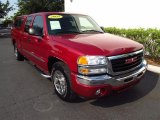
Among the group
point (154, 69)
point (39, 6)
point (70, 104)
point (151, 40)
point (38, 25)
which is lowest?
point (70, 104)

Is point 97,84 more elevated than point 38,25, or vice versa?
point 38,25

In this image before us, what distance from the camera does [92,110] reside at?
4.38 metres

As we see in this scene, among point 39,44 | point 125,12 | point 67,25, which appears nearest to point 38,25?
point 39,44

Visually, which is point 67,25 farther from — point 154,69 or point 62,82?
point 154,69

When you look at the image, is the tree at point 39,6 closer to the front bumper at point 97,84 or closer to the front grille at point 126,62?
the front grille at point 126,62

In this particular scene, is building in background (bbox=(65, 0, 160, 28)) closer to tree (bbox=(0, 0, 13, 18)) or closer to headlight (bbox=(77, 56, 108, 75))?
headlight (bbox=(77, 56, 108, 75))

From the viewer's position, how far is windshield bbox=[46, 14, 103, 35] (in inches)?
208

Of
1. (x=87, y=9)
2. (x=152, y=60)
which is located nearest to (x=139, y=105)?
(x=152, y=60)

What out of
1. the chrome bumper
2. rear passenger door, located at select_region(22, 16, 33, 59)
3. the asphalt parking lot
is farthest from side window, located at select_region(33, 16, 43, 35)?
the chrome bumper

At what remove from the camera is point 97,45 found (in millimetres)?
4266

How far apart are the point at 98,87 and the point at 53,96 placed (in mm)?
1494

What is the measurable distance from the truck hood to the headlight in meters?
0.09

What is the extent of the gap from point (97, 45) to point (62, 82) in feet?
3.55

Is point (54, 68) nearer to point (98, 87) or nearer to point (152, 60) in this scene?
point (98, 87)
